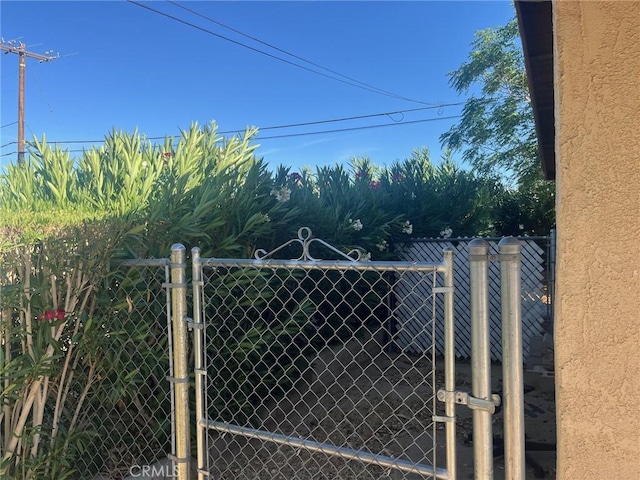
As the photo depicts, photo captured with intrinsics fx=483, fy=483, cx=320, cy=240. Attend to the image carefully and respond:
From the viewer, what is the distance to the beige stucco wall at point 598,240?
4.01ft

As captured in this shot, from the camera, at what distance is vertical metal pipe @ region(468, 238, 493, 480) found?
4.84 ft

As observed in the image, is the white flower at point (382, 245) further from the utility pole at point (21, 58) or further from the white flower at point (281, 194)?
the utility pole at point (21, 58)

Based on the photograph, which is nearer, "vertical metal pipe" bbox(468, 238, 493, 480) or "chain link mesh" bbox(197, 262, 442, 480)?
"vertical metal pipe" bbox(468, 238, 493, 480)

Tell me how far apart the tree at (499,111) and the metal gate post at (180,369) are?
39.0ft

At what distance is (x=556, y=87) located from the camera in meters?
1.31

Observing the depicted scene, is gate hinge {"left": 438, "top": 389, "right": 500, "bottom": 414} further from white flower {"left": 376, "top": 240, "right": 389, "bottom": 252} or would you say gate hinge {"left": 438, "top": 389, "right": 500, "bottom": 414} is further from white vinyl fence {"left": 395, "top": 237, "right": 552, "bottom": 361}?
white vinyl fence {"left": 395, "top": 237, "right": 552, "bottom": 361}

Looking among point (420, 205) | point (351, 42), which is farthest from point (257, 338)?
point (351, 42)

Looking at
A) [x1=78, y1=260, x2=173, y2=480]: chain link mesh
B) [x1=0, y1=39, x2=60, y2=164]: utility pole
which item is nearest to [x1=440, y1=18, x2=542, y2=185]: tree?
[x1=78, y1=260, x2=173, y2=480]: chain link mesh

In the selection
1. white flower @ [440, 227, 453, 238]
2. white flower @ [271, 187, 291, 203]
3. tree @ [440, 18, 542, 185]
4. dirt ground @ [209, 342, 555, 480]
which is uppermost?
tree @ [440, 18, 542, 185]

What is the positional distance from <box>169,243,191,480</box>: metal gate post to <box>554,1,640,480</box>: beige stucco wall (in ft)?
4.53

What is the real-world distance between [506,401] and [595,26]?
3.52 ft

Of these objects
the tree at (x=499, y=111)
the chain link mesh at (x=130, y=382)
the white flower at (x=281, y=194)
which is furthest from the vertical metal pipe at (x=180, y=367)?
the tree at (x=499, y=111)

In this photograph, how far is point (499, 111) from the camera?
13031 millimetres

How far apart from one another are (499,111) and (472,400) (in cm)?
1296
